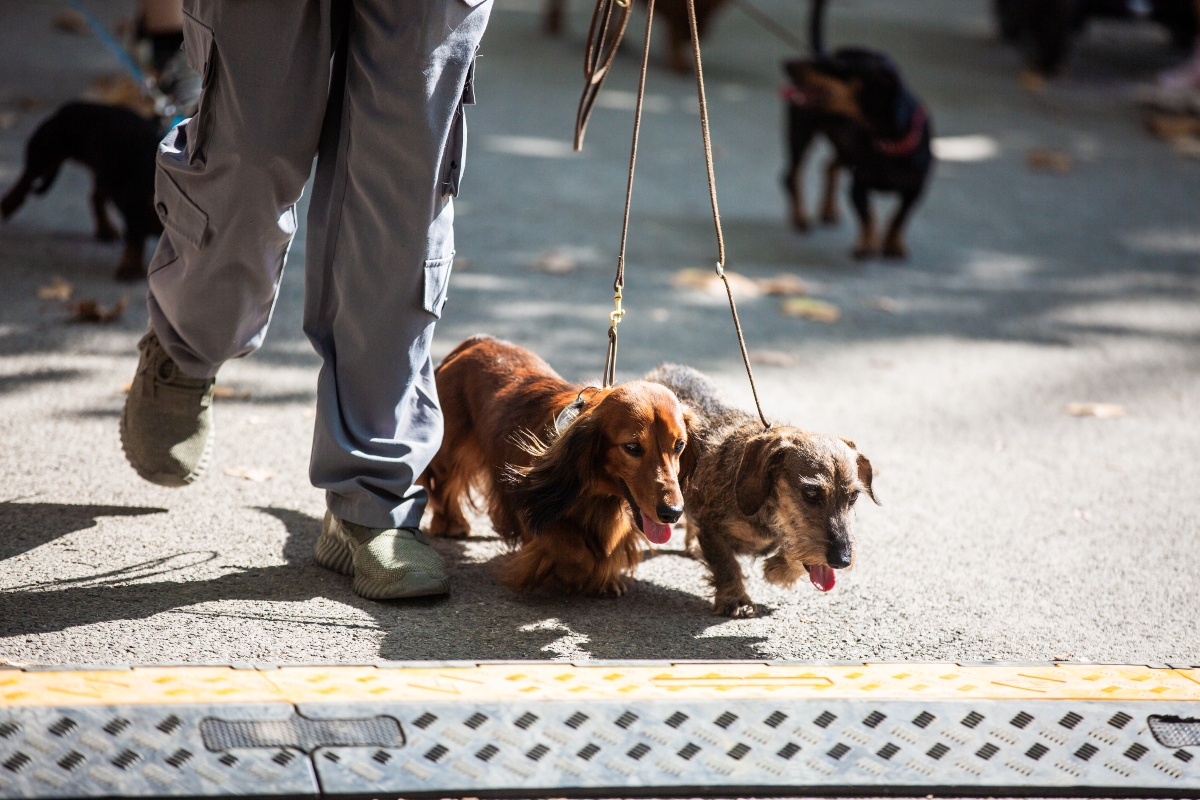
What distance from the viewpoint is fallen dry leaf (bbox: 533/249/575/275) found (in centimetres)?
521

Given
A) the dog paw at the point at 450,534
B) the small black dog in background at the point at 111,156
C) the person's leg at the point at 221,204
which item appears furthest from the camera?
the small black dog in background at the point at 111,156

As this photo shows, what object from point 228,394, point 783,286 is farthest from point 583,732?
point 783,286

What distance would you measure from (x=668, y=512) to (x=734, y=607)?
0.43 meters

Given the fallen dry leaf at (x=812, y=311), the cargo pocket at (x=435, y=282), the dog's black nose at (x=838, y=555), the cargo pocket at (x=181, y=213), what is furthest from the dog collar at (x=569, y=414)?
the fallen dry leaf at (x=812, y=311)

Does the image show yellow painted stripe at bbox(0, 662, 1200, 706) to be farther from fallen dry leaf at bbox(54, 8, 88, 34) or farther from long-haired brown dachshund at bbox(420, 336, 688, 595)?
fallen dry leaf at bbox(54, 8, 88, 34)

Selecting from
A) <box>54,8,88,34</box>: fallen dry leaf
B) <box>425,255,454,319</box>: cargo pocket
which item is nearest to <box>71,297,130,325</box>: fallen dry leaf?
<box>425,255,454,319</box>: cargo pocket

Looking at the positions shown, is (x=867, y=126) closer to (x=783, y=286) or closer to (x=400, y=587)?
(x=783, y=286)

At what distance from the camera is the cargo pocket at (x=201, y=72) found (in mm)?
2240

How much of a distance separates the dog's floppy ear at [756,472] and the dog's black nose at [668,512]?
27 centimetres

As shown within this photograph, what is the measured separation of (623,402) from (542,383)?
0.38m

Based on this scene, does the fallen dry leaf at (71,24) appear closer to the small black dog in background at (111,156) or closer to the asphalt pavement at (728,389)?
the asphalt pavement at (728,389)

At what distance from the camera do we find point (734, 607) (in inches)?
103

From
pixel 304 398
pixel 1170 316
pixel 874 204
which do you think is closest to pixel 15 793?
pixel 304 398

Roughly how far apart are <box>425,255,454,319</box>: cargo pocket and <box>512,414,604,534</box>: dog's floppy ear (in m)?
0.38
